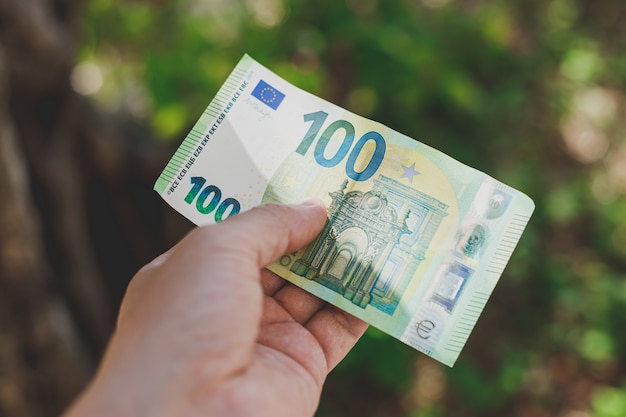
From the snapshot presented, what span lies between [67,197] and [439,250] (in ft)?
6.83

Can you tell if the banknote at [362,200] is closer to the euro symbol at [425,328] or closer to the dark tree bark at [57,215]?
the euro symbol at [425,328]

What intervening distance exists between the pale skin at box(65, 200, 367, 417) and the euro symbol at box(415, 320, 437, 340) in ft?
1.22

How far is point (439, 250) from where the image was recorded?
1755 millimetres

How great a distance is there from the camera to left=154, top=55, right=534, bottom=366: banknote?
1.70 meters

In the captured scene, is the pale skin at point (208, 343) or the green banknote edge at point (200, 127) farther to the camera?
the green banknote edge at point (200, 127)

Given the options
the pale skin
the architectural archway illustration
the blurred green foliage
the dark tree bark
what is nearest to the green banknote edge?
the pale skin

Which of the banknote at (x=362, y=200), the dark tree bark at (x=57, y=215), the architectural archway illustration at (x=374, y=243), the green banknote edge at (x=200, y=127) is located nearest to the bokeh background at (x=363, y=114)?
the dark tree bark at (x=57, y=215)

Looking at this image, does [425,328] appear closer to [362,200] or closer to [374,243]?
[374,243]

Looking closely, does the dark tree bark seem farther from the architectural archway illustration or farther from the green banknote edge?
the architectural archway illustration

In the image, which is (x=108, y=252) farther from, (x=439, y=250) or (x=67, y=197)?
(x=439, y=250)

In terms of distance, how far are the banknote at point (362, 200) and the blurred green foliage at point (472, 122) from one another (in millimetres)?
1036

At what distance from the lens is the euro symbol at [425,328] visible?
1682mm

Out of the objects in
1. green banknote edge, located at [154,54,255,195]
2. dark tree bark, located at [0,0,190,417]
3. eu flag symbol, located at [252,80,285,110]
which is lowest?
dark tree bark, located at [0,0,190,417]

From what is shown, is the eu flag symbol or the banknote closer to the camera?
the banknote
